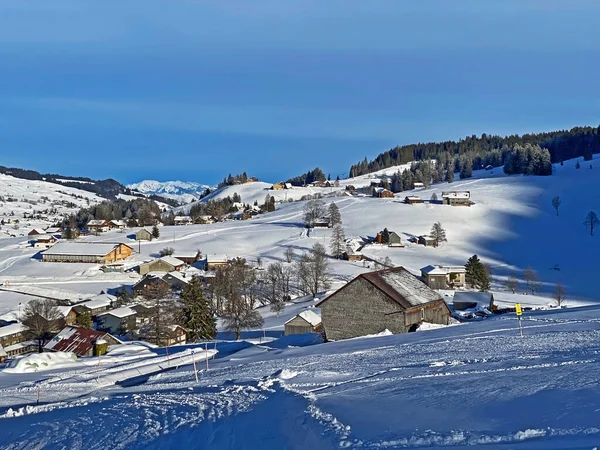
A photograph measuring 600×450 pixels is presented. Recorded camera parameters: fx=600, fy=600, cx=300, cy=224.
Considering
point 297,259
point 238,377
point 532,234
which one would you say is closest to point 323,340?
point 238,377

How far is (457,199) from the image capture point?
365 feet

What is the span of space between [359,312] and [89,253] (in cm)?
6462

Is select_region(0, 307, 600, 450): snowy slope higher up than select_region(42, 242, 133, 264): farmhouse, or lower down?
lower down

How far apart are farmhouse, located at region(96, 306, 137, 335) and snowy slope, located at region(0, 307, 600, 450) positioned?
30051 millimetres

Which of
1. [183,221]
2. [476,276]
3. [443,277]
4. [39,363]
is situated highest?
[183,221]

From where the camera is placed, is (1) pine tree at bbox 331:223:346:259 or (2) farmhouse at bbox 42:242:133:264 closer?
(1) pine tree at bbox 331:223:346:259

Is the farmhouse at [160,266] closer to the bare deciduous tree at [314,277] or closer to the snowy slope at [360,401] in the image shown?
the bare deciduous tree at [314,277]

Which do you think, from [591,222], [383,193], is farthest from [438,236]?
[383,193]

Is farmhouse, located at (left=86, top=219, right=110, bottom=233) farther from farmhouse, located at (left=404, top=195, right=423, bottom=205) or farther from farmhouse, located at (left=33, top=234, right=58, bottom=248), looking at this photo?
farmhouse, located at (left=404, top=195, right=423, bottom=205)

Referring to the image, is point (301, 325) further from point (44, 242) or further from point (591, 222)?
point (44, 242)

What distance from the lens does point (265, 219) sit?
118 meters

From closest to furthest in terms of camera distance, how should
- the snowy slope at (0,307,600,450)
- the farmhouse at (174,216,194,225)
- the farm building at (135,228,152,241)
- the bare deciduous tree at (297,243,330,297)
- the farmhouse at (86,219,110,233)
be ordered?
the snowy slope at (0,307,600,450) → the bare deciduous tree at (297,243,330,297) → the farm building at (135,228,152,241) → the farmhouse at (86,219,110,233) → the farmhouse at (174,216,194,225)

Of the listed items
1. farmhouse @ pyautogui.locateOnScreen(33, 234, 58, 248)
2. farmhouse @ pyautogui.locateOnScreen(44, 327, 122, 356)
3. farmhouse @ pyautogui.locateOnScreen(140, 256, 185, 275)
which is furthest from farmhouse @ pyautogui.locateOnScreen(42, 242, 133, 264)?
farmhouse @ pyautogui.locateOnScreen(44, 327, 122, 356)

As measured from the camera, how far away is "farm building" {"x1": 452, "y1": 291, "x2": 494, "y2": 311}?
49.3 metres
